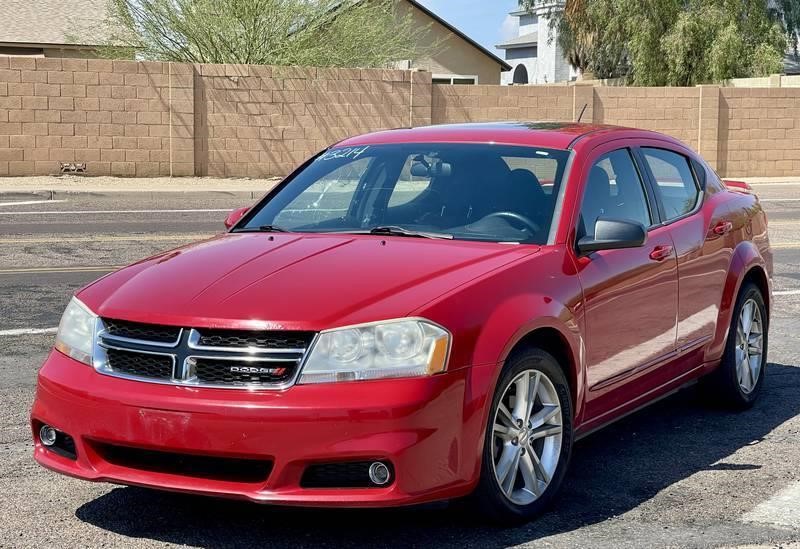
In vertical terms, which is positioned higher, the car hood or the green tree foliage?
the green tree foliage

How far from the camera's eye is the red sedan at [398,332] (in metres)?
4.29

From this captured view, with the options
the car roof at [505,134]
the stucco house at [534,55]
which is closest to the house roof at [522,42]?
the stucco house at [534,55]

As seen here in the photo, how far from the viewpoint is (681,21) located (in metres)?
39.9

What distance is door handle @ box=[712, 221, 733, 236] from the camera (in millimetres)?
6695

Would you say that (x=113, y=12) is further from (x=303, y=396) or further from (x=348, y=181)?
(x=303, y=396)

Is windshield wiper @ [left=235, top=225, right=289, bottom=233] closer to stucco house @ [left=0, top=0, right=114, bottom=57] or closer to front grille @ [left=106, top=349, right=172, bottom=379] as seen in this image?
front grille @ [left=106, top=349, right=172, bottom=379]

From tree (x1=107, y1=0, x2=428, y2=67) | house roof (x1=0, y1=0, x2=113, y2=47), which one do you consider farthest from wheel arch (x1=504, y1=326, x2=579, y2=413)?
house roof (x1=0, y1=0, x2=113, y2=47)

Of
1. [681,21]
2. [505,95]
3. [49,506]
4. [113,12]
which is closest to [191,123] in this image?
[113,12]

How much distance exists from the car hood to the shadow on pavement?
83cm

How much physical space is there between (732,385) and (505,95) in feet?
75.9

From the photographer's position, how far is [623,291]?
18.4 ft

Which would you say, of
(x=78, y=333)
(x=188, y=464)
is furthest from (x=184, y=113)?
(x=188, y=464)

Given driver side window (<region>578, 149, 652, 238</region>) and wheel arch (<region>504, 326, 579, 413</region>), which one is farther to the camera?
driver side window (<region>578, 149, 652, 238</region>)

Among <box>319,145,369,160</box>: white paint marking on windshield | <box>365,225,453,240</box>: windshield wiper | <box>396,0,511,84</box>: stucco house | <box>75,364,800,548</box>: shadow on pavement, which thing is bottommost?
<box>75,364,800,548</box>: shadow on pavement
